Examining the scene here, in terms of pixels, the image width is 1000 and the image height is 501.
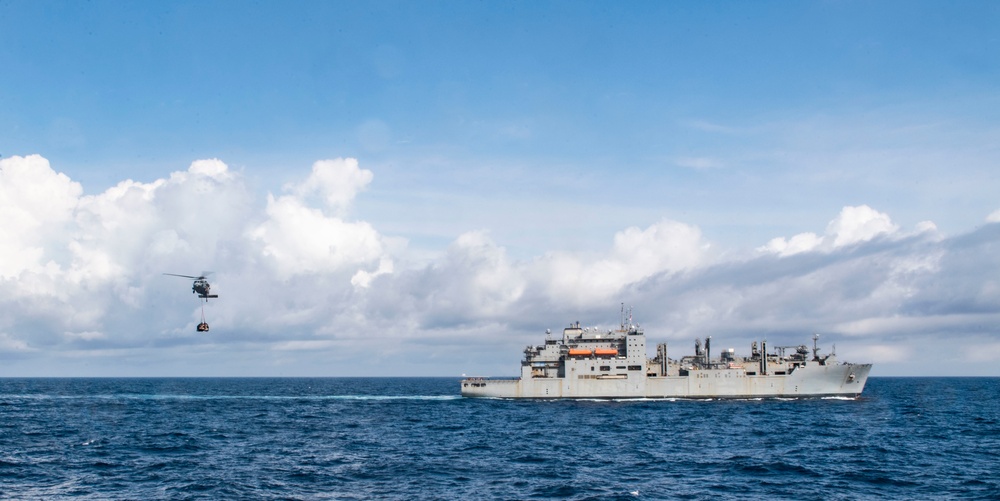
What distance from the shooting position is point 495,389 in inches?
3976

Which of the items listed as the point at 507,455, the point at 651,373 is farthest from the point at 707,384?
the point at 507,455

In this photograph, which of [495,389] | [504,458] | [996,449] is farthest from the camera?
[495,389]

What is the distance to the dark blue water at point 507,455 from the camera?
36906 millimetres

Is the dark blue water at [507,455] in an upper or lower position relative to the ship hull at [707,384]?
lower

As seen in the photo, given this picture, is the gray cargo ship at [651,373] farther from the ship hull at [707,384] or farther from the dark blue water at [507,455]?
the dark blue water at [507,455]

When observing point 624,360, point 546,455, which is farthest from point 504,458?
point 624,360

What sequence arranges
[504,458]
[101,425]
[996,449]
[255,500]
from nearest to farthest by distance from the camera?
[255,500], [504,458], [996,449], [101,425]

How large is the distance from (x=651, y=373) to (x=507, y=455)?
5351 centimetres

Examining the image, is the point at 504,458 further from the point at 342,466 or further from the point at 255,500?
the point at 255,500

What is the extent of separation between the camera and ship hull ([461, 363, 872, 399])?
95000 millimetres

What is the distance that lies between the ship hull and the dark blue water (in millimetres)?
12815

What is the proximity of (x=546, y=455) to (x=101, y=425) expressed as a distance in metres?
45.9

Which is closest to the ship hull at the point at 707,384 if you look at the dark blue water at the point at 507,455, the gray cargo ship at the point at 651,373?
the gray cargo ship at the point at 651,373

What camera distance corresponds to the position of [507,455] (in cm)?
4822
